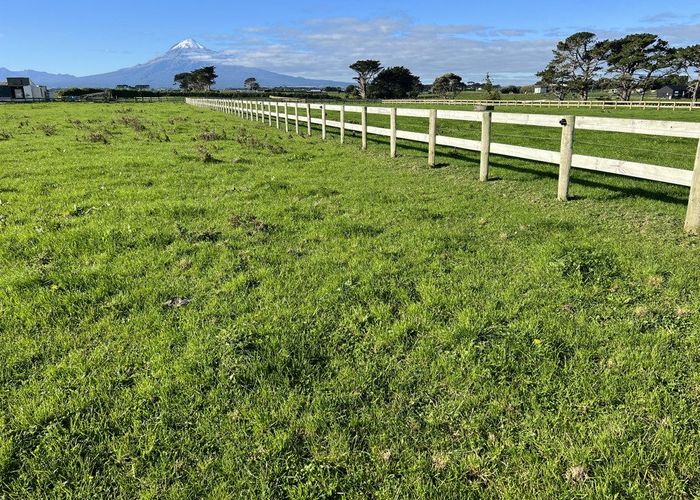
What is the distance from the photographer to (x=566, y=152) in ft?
24.8

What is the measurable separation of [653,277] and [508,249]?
1478mm

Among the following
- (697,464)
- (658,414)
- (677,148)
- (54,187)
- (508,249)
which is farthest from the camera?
(677,148)

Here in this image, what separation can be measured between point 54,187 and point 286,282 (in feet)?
23.0

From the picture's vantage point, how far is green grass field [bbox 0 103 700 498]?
2514 millimetres

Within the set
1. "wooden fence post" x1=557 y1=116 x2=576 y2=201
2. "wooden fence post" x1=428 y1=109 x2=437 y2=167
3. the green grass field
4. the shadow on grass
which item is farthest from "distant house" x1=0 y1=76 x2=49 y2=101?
"wooden fence post" x1=557 y1=116 x2=576 y2=201

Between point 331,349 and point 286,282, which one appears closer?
point 331,349

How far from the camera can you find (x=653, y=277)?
4.58m

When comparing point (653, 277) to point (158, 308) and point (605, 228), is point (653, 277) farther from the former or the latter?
point (158, 308)

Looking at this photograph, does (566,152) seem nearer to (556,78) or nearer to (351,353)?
(351,353)

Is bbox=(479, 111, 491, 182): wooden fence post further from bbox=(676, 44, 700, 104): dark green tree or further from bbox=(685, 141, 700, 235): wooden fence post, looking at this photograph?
bbox=(676, 44, 700, 104): dark green tree

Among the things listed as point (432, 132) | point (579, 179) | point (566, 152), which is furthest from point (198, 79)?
point (566, 152)

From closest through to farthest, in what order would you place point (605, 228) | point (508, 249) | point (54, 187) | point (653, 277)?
point (653, 277) → point (508, 249) → point (605, 228) → point (54, 187)

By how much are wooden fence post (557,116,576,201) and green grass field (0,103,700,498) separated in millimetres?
748

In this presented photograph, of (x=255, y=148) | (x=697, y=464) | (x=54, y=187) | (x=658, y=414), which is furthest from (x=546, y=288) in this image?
(x=255, y=148)
